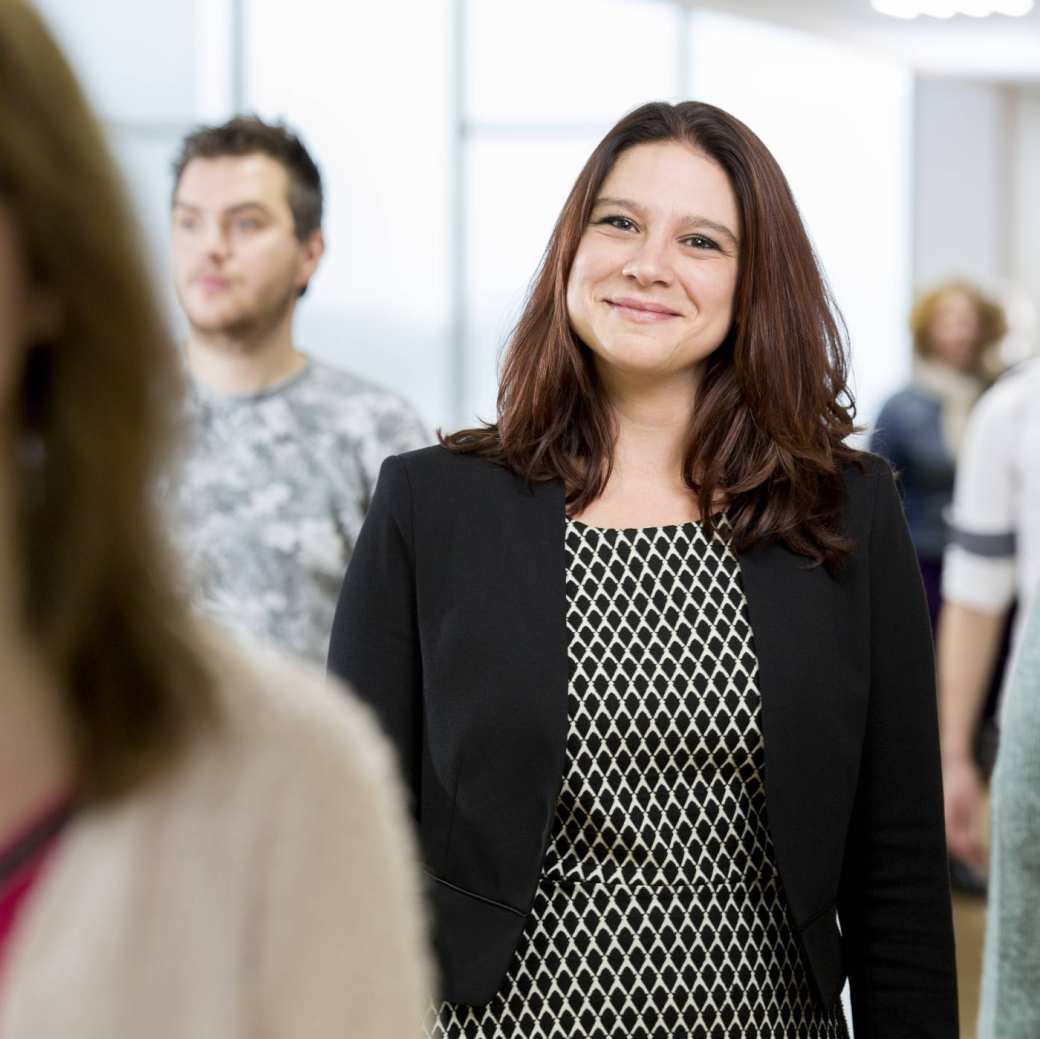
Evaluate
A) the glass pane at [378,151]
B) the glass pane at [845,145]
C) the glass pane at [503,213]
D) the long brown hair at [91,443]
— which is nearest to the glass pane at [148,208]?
the long brown hair at [91,443]

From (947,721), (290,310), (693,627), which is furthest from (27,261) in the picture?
(947,721)

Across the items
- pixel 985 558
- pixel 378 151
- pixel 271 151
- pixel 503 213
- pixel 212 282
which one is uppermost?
pixel 378 151

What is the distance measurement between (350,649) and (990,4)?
24.1ft

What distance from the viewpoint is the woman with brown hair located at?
170 cm

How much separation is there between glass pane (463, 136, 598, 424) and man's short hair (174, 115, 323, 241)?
6.28 meters

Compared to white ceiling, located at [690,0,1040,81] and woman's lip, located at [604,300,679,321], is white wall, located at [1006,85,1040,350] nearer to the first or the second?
white ceiling, located at [690,0,1040,81]

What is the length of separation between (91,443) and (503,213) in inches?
354

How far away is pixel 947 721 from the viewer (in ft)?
11.1

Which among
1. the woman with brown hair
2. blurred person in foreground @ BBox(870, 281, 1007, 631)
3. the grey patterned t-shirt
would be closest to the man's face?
the grey patterned t-shirt

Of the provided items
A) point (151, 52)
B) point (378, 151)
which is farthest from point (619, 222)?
point (151, 52)

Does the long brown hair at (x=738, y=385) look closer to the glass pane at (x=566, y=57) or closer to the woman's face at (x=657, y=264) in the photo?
the woman's face at (x=657, y=264)

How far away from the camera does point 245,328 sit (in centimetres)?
287

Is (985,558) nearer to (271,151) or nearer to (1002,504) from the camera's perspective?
(1002,504)

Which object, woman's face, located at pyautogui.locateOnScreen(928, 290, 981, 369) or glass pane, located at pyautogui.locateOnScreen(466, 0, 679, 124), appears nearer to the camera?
woman's face, located at pyautogui.locateOnScreen(928, 290, 981, 369)
